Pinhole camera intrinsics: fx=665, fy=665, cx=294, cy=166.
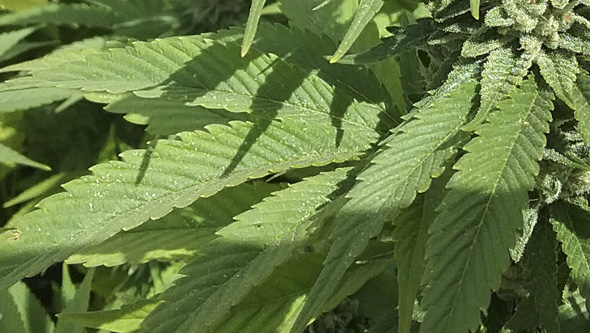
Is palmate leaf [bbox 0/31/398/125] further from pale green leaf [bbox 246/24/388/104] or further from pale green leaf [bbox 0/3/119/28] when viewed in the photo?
pale green leaf [bbox 0/3/119/28]

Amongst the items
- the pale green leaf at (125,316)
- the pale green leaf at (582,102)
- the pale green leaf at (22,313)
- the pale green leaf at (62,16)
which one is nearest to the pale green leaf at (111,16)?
the pale green leaf at (62,16)

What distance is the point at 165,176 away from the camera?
0.89 metres

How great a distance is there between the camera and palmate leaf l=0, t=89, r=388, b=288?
2.64 ft

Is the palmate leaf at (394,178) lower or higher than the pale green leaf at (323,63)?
lower

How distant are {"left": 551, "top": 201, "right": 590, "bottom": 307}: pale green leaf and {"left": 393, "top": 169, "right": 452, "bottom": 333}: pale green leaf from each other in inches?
7.1

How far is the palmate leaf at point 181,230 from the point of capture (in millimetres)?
1118

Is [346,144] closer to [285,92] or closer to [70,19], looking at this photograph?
[285,92]

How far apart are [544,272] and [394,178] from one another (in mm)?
295

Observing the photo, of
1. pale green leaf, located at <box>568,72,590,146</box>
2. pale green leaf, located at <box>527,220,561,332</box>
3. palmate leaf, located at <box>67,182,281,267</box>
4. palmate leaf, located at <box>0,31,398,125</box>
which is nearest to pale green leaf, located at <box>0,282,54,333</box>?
palmate leaf, located at <box>67,182,281,267</box>

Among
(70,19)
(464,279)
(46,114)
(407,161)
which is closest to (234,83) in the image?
(407,161)

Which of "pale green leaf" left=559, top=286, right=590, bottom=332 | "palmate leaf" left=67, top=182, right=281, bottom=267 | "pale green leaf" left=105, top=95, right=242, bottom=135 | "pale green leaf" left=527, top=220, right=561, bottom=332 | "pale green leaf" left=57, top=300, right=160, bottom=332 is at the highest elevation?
"pale green leaf" left=105, top=95, right=242, bottom=135

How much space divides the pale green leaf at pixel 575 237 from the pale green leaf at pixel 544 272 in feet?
0.08

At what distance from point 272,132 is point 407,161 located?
21cm

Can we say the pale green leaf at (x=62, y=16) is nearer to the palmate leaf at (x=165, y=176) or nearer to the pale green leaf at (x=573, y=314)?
the palmate leaf at (x=165, y=176)
